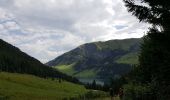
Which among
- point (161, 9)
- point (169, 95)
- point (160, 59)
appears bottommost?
point (169, 95)

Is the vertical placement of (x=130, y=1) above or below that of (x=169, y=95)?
above

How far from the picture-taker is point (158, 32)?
16.4m

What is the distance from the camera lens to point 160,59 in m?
20.0

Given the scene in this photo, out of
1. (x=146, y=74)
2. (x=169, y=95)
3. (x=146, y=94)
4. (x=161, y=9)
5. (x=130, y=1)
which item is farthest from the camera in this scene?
(x=146, y=74)

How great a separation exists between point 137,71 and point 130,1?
3009 cm

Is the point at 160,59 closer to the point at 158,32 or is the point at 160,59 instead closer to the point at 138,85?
the point at 158,32

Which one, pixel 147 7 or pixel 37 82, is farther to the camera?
pixel 37 82

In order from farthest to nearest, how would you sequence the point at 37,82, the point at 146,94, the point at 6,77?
1. the point at 37,82
2. the point at 6,77
3. the point at 146,94

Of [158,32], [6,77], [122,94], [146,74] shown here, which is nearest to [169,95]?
[158,32]

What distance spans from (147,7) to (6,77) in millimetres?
176015

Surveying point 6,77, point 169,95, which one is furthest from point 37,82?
point 169,95

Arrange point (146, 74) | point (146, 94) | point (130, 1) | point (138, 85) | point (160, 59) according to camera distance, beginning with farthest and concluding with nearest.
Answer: point (146, 74) → point (138, 85) → point (146, 94) → point (160, 59) → point (130, 1)

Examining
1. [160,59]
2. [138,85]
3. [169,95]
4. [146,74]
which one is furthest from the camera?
[146,74]

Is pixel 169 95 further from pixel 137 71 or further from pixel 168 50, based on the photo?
pixel 137 71
